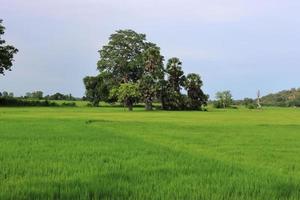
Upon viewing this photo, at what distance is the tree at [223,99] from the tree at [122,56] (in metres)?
34.7

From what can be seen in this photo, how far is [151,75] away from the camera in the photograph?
3221 inches

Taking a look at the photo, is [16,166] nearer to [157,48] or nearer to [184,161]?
[184,161]

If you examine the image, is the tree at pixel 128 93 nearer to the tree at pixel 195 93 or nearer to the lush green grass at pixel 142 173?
the tree at pixel 195 93

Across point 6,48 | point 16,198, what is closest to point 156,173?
point 16,198

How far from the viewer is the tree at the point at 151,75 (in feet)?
264

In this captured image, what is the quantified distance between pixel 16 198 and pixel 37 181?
1625 mm

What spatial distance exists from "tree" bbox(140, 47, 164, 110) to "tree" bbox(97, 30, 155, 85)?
4478 millimetres

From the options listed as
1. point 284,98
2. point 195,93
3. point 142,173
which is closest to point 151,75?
point 195,93

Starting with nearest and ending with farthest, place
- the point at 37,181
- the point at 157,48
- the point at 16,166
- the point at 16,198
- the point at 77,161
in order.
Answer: the point at 16,198 < the point at 37,181 < the point at 16,166 < the point at 77,161 < the point at 157,48

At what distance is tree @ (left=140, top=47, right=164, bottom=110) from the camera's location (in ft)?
264

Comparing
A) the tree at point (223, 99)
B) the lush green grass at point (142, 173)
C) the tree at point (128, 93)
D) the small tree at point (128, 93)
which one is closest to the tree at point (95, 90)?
the tree at point (128, 93)

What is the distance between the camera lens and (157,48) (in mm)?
86062

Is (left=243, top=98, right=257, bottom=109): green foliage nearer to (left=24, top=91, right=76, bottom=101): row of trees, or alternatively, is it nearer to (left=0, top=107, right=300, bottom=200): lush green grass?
(left=24, top=91, right=76, bottom=101): row of trees

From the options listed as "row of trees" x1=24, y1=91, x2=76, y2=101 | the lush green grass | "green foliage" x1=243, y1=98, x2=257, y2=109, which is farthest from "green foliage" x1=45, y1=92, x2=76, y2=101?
the lush green grass
